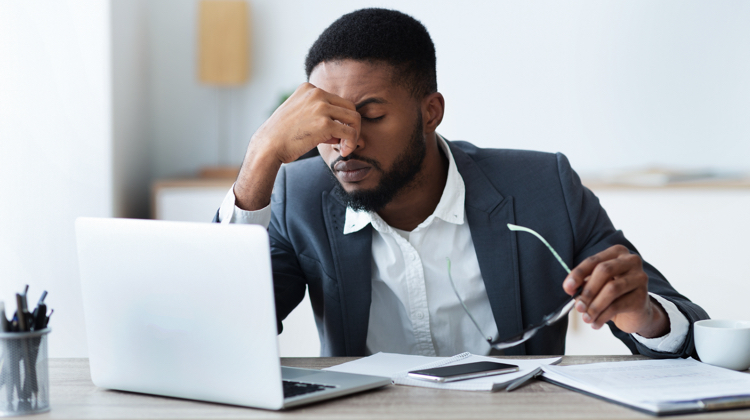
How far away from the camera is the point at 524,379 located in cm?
99

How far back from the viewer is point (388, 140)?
4.72 ft

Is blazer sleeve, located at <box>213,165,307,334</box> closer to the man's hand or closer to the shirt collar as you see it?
the shirt collar

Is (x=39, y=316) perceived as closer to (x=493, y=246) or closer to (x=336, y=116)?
(x=336, y=116)

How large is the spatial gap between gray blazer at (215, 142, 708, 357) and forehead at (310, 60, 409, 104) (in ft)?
0.74

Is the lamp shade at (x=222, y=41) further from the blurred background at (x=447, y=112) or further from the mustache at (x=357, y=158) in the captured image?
the mustache at (x=357, y=158)

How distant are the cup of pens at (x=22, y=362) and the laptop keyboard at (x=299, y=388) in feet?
1.02

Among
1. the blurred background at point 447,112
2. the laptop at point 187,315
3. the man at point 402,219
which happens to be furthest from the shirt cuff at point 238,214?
the blurred background at point 447,112

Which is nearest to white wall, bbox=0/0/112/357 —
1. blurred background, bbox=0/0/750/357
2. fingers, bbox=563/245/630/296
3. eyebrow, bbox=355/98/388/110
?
blurred background, bbox=0/0/750/357

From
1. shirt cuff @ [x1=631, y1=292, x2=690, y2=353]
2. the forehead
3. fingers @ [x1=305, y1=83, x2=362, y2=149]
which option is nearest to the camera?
shirt cuff @ [x1=631, y1=292, x2=690, y2=353]

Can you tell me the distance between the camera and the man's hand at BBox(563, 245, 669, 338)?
101 centimetres

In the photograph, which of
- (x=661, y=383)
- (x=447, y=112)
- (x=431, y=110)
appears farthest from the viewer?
(x=447, y=112)

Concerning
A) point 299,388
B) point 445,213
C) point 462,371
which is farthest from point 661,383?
point 445,213

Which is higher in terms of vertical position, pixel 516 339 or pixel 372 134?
pixel 372 134

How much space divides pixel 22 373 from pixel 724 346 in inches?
39.7
